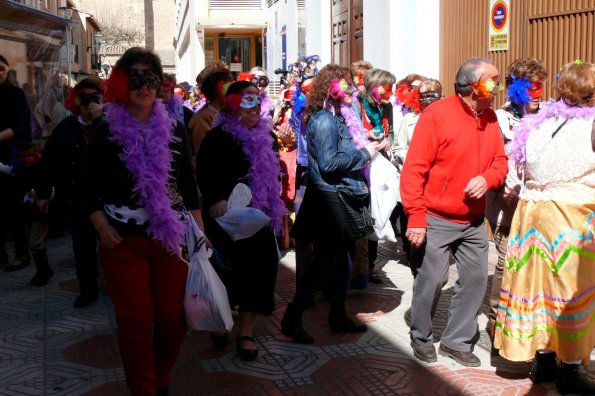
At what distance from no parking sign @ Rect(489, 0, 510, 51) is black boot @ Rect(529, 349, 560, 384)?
550 centimetres

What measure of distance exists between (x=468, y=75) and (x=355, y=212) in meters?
1.28

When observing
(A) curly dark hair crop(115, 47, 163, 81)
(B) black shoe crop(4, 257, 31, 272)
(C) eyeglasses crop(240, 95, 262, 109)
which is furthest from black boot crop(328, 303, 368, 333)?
(B) black shoe crop(4, 257, 31, 272)

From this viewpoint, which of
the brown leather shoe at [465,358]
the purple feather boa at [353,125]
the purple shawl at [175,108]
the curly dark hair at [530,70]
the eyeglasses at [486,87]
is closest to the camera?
the eyeglasses at [486,87]

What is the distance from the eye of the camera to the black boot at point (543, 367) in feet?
15.7

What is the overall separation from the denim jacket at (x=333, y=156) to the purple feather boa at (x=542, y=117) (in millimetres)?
1028

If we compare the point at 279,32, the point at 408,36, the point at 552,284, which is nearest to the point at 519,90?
the point at 552,284

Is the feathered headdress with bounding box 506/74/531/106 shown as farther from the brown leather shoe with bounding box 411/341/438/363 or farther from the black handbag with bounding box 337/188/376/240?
the brown leather shoe with bounding box 411/341/438/363

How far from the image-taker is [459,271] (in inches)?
198

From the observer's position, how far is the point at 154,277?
4.23 meters

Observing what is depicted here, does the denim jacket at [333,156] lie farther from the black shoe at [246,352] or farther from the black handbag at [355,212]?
the black shoe at [246,352]

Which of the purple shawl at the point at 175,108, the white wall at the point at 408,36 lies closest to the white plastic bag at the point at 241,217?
the purple shawl at the point at 175,108

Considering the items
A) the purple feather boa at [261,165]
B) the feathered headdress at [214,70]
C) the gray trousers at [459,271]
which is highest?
the feathered headdress at [214,70]

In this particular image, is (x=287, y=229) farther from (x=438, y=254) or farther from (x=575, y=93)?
(x=575, y=93)

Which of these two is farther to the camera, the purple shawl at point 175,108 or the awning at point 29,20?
the awning at point 29,20
